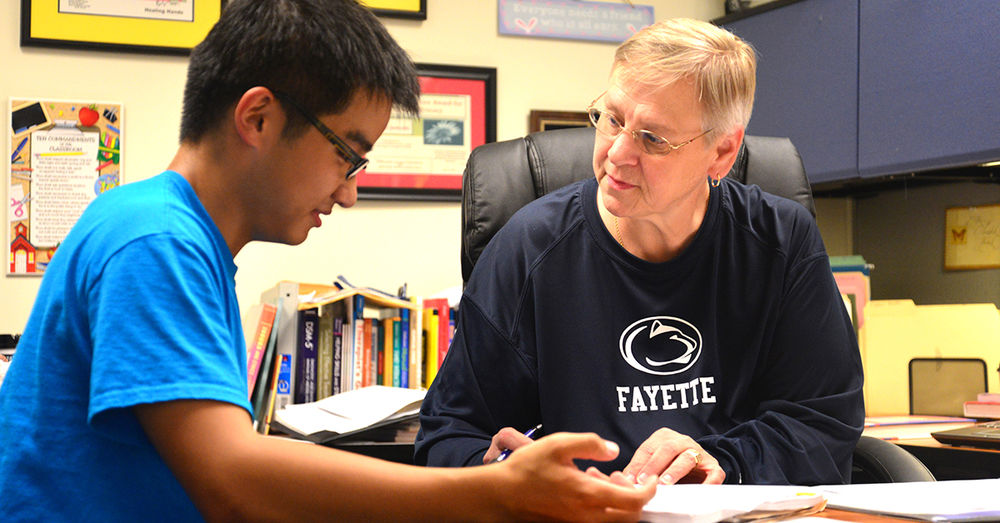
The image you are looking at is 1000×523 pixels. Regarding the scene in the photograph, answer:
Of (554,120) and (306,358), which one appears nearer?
(306,358)

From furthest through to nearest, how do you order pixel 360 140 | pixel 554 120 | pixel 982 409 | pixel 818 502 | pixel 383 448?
pixel 554 120
pixel 982 409
pixel 383 448
pixel 360 140
pixel 818 502

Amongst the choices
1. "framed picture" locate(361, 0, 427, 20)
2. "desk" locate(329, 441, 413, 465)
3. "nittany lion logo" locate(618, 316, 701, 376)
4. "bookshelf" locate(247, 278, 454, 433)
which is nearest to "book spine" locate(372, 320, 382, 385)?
"bookshelf" locate(247, 278, 454, 433)

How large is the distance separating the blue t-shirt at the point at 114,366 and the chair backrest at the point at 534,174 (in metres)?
0.78

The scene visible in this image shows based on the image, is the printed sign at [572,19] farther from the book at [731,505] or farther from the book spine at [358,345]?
the book at [731,505]

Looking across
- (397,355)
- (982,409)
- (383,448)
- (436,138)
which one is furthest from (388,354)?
(982,409)

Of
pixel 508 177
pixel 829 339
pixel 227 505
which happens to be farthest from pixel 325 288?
pixel 227 505

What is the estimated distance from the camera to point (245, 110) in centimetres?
82

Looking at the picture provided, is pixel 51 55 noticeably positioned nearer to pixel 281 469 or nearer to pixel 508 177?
pixel 508 177

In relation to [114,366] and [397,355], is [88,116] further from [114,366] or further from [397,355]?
[114,366]

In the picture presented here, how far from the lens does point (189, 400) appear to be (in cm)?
67

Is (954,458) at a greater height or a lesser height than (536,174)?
lesser

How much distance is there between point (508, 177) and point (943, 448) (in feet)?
2.83

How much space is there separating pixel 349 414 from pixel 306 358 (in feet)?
0.95

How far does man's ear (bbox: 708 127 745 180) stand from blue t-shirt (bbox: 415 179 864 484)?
5 centimetres
